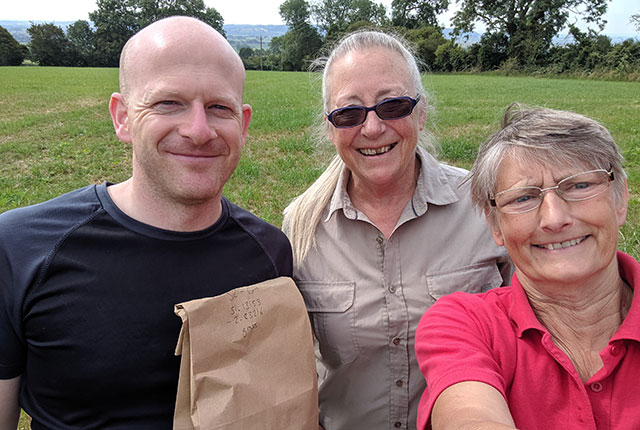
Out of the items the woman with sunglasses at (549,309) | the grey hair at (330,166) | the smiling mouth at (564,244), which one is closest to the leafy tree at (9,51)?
the grey hair at (330,166)

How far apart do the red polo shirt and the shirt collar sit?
734 millimetres

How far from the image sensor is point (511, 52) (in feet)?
151

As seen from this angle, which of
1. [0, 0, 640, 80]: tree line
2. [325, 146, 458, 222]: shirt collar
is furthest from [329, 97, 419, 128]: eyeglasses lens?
[0, 0, 640, 80]: tree line

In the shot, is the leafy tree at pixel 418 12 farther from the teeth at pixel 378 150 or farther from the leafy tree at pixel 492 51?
the teeth at pixel 378 150

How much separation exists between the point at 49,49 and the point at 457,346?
250 feet

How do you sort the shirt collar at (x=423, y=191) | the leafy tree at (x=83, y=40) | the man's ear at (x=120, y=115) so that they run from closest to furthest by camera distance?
the man's ear at (x=120, y=115) < the shirt collar at (x=423, y=191) < the leafy tree at (x=83, y=40)

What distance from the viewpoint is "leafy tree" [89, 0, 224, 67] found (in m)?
73.7

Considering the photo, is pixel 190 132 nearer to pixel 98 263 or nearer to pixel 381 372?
pixel 98 263

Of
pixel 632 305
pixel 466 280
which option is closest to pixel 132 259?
pixel 466 280

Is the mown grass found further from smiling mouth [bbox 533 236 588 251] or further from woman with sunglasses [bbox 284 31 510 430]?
smiling mouth [bbox 533 236 588 251]

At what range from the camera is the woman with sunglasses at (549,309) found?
155cm

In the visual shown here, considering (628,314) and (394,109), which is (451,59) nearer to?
(394,109)

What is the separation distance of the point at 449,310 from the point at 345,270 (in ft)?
2.42

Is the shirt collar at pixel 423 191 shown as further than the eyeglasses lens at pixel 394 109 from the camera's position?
Yes
